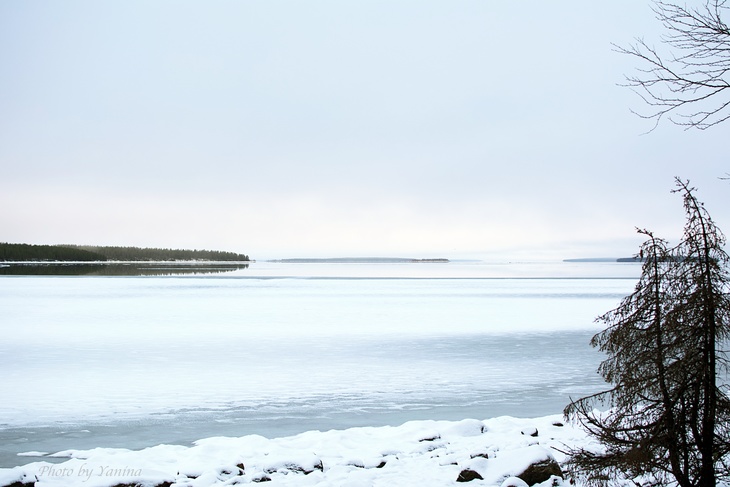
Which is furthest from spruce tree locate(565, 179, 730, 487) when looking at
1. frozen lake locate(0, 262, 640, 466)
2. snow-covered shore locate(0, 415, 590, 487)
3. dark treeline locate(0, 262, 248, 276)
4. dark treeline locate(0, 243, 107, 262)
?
dark treeline locate(0, 243, 107, 262)

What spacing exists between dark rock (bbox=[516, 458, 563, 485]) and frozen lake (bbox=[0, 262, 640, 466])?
3.30 m

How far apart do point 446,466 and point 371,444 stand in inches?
46.2

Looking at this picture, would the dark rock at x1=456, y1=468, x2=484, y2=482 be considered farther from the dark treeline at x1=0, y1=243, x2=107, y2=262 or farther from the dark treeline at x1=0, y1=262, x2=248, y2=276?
the dark treeline at x1=0, y1=243, x2=107, y2=262

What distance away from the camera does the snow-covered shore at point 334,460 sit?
672 cm

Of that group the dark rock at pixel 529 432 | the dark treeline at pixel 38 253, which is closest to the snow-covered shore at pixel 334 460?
the dark rock at pixel 529 432

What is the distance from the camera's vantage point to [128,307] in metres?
31.0

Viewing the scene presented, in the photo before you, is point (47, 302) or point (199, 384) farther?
point (47, 302)

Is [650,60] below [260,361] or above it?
above

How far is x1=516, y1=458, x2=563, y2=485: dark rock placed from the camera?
661 cm

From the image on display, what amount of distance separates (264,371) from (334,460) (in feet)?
22.6

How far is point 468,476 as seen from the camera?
680 centimetres

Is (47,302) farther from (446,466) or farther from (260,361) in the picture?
(446,466)

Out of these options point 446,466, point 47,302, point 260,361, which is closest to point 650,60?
point 446,466

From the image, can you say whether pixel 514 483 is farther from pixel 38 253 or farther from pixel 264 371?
pixel 38 253
